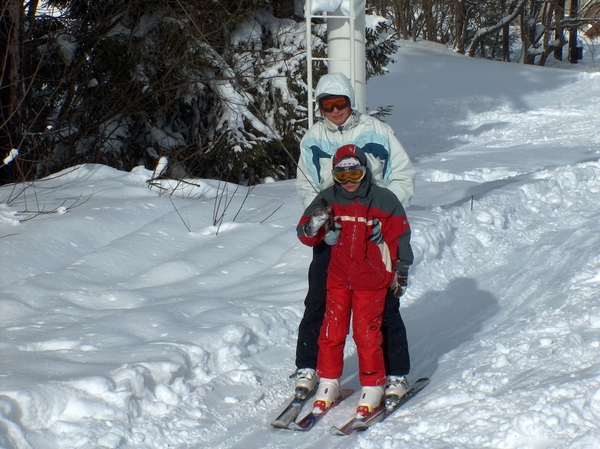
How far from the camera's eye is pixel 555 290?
5.46m

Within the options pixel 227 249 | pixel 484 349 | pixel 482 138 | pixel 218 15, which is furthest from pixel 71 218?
pixel 482 138

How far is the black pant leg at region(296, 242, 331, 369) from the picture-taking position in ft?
12.5

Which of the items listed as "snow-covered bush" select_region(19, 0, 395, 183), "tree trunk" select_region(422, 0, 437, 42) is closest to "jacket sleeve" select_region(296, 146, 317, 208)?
"snow-covered bush" select_region(19, 0, 395, 183)

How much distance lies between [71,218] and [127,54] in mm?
4151

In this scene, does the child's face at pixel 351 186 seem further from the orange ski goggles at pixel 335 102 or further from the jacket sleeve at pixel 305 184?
the orange ski goggles at pixel 335 102

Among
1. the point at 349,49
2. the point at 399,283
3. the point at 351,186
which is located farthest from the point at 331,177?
the point at 349,49

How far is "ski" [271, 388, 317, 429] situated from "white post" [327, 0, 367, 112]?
4419mm

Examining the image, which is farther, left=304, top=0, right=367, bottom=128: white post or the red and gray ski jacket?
left=304, top=0, right=367, bottom=128: white post

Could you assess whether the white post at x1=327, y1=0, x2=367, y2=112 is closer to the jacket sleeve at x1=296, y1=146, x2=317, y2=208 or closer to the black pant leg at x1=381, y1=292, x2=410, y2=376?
the jacket sleeve at x1=296, y1=146, x2=317, y2=208

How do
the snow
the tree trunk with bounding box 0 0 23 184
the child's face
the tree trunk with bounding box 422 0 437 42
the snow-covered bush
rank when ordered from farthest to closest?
the tree trunk with bounding box 422 0 437 42 < the snow-covered bush < the tree trunk with bounding box 0 0 23 184 < the child's face < the snow

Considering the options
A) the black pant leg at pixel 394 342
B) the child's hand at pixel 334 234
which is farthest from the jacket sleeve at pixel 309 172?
the black pant leg at pixel 394 342

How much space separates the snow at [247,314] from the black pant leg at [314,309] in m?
0.32

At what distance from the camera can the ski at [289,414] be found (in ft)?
11.8

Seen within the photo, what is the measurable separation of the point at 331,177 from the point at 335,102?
1.31 ft
